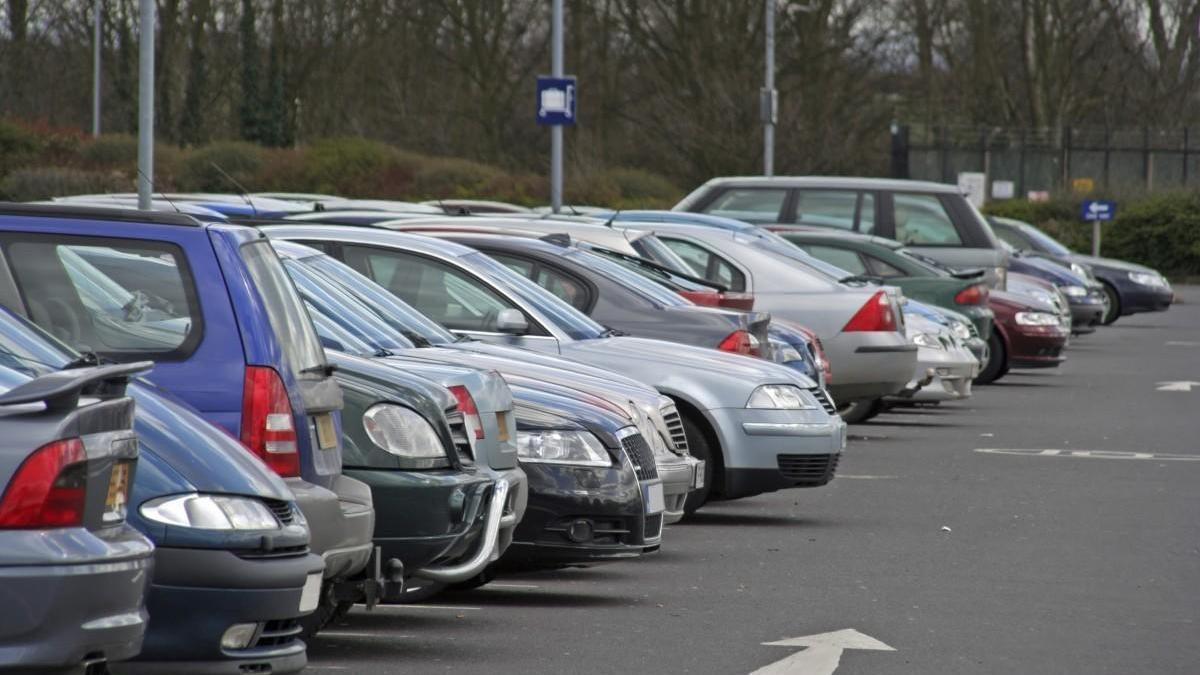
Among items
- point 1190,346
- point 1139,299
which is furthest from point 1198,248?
point 1190,346

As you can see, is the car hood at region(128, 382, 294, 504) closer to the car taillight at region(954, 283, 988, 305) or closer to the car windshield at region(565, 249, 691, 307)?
the car windshield at region(565, 249, 691, 307)

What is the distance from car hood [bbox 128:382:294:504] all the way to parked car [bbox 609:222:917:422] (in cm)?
1063

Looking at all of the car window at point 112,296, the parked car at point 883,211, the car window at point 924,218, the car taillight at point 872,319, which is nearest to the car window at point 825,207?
the parked car at point 883,211

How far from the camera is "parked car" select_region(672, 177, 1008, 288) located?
76.5ft

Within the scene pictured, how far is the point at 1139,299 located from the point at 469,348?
92.8 ft

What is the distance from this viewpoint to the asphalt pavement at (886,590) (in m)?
7.81

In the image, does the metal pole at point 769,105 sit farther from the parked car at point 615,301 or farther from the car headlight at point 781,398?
the car headlight at point 781,398

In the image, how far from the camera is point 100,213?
6.75 m

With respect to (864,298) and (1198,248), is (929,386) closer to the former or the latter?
(864,298)

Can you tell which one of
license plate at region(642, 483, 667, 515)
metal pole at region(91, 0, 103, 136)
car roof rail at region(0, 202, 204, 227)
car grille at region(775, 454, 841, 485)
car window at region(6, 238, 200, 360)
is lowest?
car grille at region(775, 454, 841, 485)

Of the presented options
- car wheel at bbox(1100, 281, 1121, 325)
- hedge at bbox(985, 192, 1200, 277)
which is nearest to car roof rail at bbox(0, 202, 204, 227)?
car wheel at bbox(1100, 281, 1121, 325)

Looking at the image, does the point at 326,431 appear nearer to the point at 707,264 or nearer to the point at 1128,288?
the point at 707,264

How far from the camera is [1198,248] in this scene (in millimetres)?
52906

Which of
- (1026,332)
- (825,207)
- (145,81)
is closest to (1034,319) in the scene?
(1026,332)
